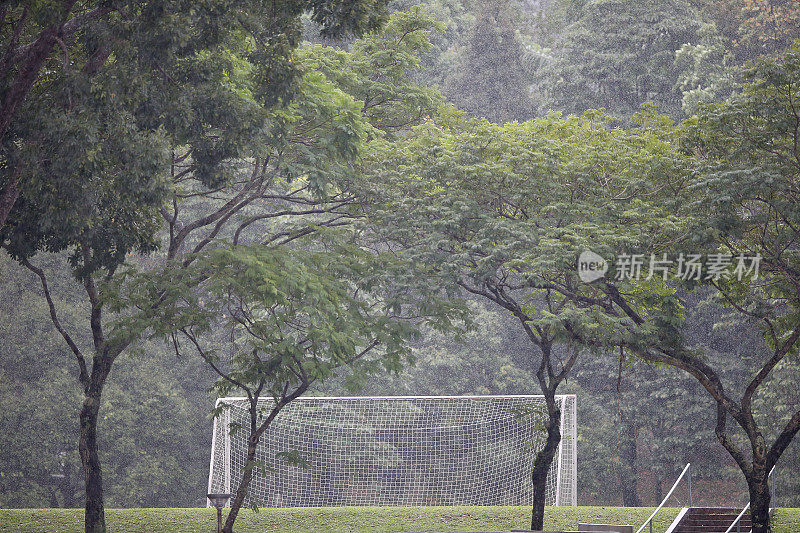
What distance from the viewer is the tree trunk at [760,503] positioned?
32.6ft

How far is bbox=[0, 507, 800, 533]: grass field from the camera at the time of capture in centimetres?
1271

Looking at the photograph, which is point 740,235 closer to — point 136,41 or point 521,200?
point 521,200

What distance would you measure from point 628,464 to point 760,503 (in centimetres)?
1504

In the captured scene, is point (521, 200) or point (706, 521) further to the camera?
point (706, 521)

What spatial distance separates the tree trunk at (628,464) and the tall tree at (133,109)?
1716 cm

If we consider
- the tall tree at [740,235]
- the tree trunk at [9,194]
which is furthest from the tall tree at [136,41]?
the tall tree at [740,235]

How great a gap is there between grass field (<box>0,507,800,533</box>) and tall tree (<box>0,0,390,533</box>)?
165 inches

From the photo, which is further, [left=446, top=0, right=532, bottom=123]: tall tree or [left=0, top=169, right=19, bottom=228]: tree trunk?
[left=446, top=0, right=532, bottom=123]: tall tree

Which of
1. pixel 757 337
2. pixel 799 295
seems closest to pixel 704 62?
pixel 757 337

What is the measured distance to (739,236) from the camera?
977 cm

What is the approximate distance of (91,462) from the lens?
36.4 feet
